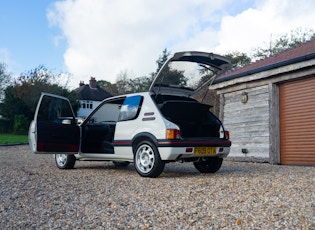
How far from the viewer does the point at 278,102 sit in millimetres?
8930

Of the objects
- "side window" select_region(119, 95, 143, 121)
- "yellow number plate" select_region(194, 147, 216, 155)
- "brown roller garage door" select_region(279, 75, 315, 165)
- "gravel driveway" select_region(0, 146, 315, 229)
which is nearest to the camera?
"gravel driveway" select_region(0, 146, 315, 229)

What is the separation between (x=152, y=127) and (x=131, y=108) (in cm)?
76

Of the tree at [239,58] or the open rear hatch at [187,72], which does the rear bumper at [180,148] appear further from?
the tree at [239,58]

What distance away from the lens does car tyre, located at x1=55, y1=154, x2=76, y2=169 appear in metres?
7.03

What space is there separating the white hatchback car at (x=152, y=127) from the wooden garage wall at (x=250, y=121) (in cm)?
331

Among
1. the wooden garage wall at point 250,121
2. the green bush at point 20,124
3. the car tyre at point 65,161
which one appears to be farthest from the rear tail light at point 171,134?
the green bush at point 20,124

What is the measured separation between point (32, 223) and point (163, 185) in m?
2.18

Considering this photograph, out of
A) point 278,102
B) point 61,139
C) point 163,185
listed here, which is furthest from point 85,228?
point 278,102

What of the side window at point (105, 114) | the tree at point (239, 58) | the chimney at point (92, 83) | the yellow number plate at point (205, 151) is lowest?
the yellow number plate at point (205, 151)

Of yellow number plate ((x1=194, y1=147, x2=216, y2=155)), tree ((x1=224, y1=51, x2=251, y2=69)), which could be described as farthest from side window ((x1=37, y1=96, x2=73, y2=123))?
tree ((x1=224, y1=51, x2=251, y2=69))

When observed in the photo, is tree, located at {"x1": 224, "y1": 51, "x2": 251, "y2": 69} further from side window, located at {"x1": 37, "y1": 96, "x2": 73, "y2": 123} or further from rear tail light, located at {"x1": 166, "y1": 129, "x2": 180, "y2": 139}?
rear tail light, located at {"x1": 166, "y1": 129, "x2": 180, "y2": 139}

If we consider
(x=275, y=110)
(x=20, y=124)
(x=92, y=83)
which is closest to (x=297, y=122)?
(x=275, y=110)

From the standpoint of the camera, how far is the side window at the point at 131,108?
5.81m

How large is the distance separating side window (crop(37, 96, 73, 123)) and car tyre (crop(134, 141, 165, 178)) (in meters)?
2.06
